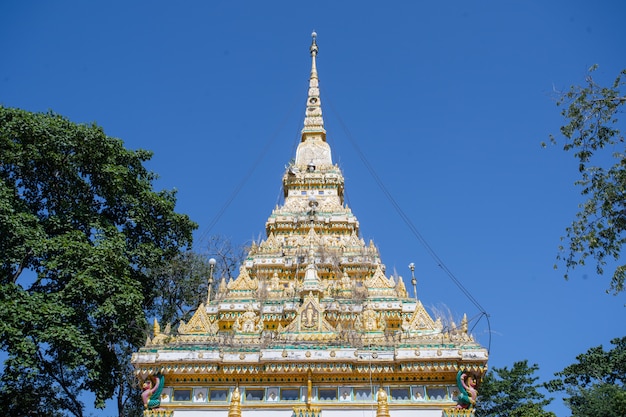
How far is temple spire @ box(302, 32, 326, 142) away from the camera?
38250 millimetres

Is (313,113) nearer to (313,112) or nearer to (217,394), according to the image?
(313,112)

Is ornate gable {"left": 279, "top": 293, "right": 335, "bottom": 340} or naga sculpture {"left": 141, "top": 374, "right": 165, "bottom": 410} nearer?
naga sculpture {"left": 141, "top": 374, "right": 165, "bottom": 410}

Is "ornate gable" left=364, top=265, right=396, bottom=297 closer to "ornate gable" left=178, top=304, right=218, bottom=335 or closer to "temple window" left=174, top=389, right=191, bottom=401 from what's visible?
"ornate gable" left=178, top=304, right=218, bottom=335

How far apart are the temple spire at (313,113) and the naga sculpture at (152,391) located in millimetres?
21678

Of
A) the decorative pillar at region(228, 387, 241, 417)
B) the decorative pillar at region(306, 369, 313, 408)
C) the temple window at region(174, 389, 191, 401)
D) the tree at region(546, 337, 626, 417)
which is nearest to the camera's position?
the decorative pillar at region(228, 387, 241, 417)

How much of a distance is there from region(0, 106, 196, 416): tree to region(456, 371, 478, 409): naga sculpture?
1374 centimetres

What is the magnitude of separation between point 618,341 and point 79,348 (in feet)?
94.7

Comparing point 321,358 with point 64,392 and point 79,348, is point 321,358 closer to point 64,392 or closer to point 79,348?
point 79,348

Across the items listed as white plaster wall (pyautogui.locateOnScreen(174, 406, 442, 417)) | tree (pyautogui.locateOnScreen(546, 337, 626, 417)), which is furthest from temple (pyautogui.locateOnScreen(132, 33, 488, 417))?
tree (pyautogui.locateOnScreen(546, 337, 626, 417))

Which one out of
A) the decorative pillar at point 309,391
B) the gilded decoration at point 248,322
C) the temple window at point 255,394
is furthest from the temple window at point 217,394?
the gilded decoration at point 248,322

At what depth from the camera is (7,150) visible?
1010 inches

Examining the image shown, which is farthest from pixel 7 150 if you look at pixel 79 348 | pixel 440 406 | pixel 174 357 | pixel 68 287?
pixel 440 406

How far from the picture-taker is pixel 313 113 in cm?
3953

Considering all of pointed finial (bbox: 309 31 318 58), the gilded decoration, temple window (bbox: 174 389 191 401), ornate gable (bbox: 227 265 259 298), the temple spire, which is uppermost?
pointed finial (bbox: 309 31 318 58)
